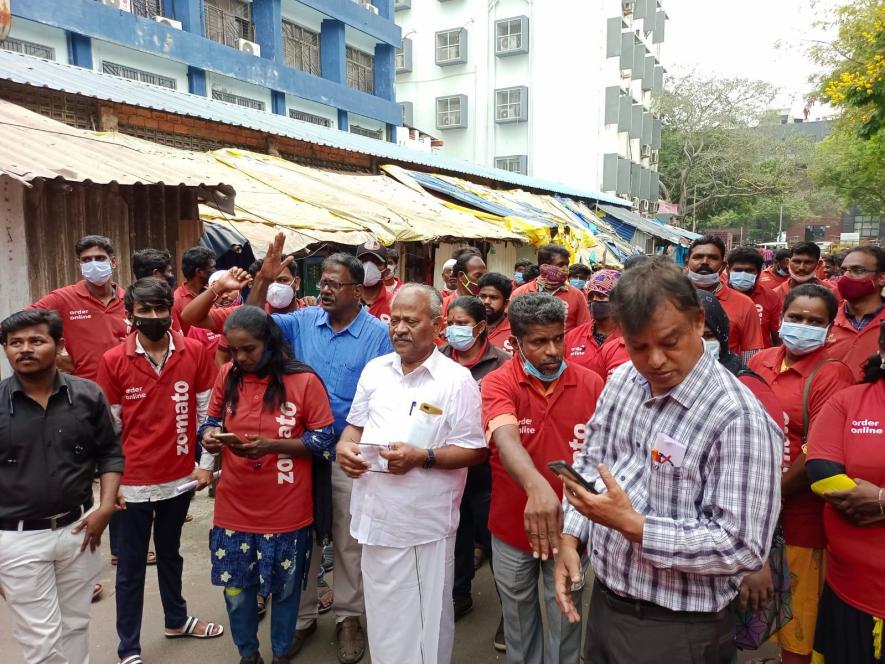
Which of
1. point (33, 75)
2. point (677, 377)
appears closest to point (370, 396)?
point (677, 377)

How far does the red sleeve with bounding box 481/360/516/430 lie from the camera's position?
2674 millimetres

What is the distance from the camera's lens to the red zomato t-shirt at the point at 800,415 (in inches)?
108

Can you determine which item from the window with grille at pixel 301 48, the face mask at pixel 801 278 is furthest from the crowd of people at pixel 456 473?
the window with grille at pixel 301 48

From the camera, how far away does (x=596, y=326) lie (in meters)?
4.53

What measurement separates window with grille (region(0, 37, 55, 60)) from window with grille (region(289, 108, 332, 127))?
683cm

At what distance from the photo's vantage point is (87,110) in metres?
8.10

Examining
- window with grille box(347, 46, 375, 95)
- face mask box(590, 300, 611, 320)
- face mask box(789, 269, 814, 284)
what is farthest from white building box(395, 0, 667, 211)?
face mask box(590, 300, 611, 320)

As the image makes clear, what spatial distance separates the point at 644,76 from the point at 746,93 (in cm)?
546

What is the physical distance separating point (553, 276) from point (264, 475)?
3414 mm

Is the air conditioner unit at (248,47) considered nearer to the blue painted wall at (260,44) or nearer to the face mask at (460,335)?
the blue painted wall at (260,44)

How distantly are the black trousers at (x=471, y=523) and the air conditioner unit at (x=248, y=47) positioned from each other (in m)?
16.0

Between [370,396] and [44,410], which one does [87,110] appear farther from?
[370,396]

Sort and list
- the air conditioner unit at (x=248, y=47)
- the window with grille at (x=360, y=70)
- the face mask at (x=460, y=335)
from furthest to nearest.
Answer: the window with grille at (x=360, y=70), the air conditioner unit at (x=248, y=47), the face mask at (x=460, y=335)

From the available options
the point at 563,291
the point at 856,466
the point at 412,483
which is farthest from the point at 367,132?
the point at 856,466
